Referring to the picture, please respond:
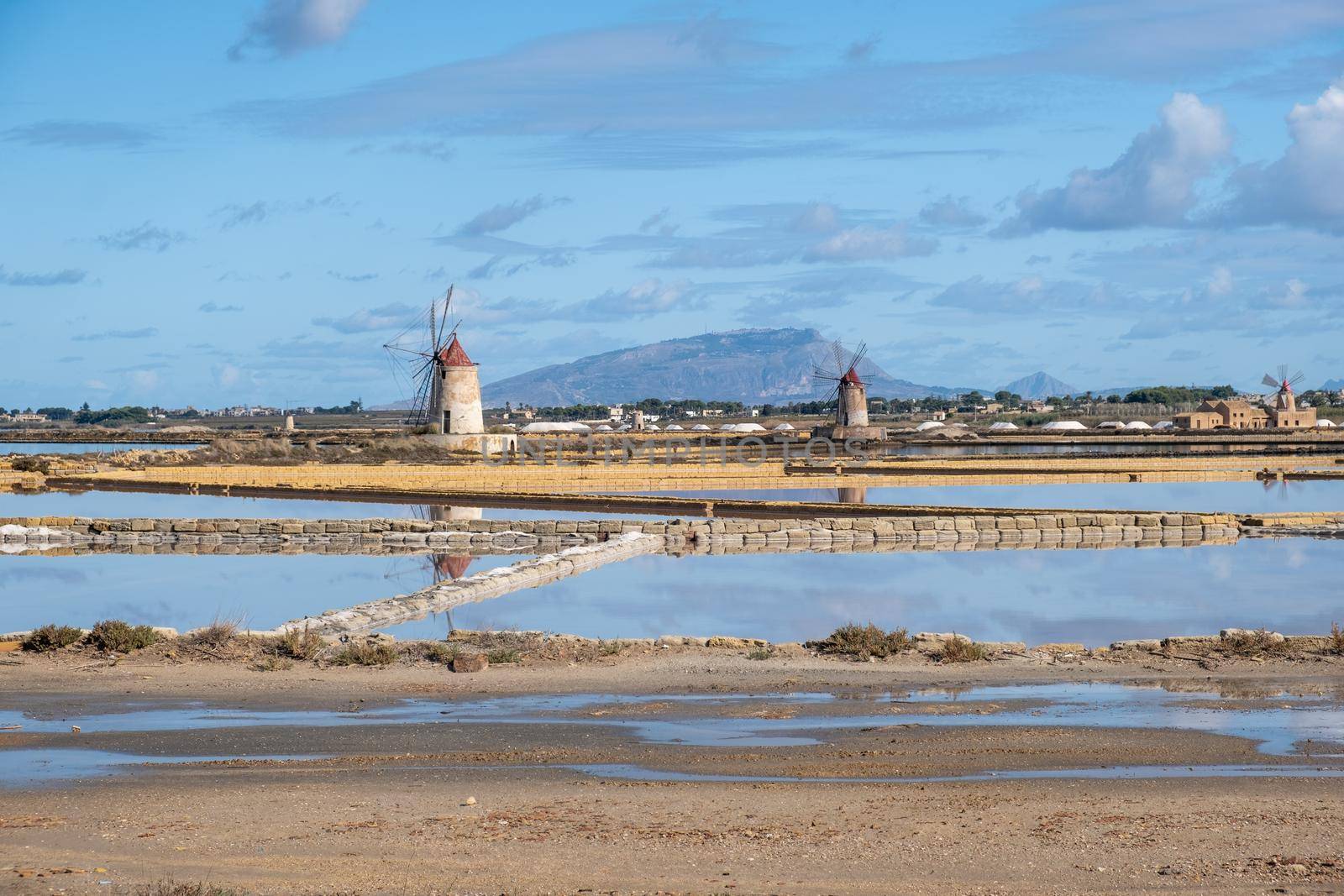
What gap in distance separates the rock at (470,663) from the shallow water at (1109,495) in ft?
66.1

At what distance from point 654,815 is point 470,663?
4054 millimetres

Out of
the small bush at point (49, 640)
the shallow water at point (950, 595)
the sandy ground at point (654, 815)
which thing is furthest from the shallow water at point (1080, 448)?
the sandy ground at point (654, 815)

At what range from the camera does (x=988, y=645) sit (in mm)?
10758

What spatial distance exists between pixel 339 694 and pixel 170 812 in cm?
297

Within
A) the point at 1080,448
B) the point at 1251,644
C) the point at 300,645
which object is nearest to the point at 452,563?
the point at 300,645

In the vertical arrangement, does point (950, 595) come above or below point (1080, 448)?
below

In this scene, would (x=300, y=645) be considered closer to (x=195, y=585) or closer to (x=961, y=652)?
(x=961, y=652)

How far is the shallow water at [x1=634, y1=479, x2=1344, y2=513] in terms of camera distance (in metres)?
29.9

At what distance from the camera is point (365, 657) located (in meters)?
10.2

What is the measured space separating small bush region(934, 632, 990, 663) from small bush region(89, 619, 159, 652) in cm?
573

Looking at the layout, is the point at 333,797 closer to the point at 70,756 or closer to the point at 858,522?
the point at 70,756

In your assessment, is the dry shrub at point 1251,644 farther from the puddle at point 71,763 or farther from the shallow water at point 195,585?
the puddle at point 71,763

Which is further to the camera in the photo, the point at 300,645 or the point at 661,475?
the point at 661,475

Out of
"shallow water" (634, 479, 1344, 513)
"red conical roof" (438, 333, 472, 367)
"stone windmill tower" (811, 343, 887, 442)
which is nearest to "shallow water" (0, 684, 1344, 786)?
"shallow water" (634, 479, 1344, 513)
